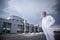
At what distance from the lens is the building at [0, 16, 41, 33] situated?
2674 mm

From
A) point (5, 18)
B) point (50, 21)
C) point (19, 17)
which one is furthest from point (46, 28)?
point (5, 18)

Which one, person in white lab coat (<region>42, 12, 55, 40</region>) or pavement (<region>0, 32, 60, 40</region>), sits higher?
person in white lab coat (<region>42, 12, 55, 40</region>)

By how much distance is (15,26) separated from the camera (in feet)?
8.79

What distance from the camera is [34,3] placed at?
2.73m

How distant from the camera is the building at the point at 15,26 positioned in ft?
8.77

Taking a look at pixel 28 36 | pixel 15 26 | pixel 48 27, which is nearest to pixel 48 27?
pixel 48 27

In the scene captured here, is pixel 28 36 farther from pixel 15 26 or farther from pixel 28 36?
pixel 15 26

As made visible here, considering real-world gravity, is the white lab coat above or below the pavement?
above

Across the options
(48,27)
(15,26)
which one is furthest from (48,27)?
(15,26)

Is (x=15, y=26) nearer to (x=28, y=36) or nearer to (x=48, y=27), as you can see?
(x=28, y=36)

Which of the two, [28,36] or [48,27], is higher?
[48,27]

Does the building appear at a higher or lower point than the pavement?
higher

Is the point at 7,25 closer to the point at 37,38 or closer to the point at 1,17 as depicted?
the point at 1,17

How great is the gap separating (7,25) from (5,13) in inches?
7.6
